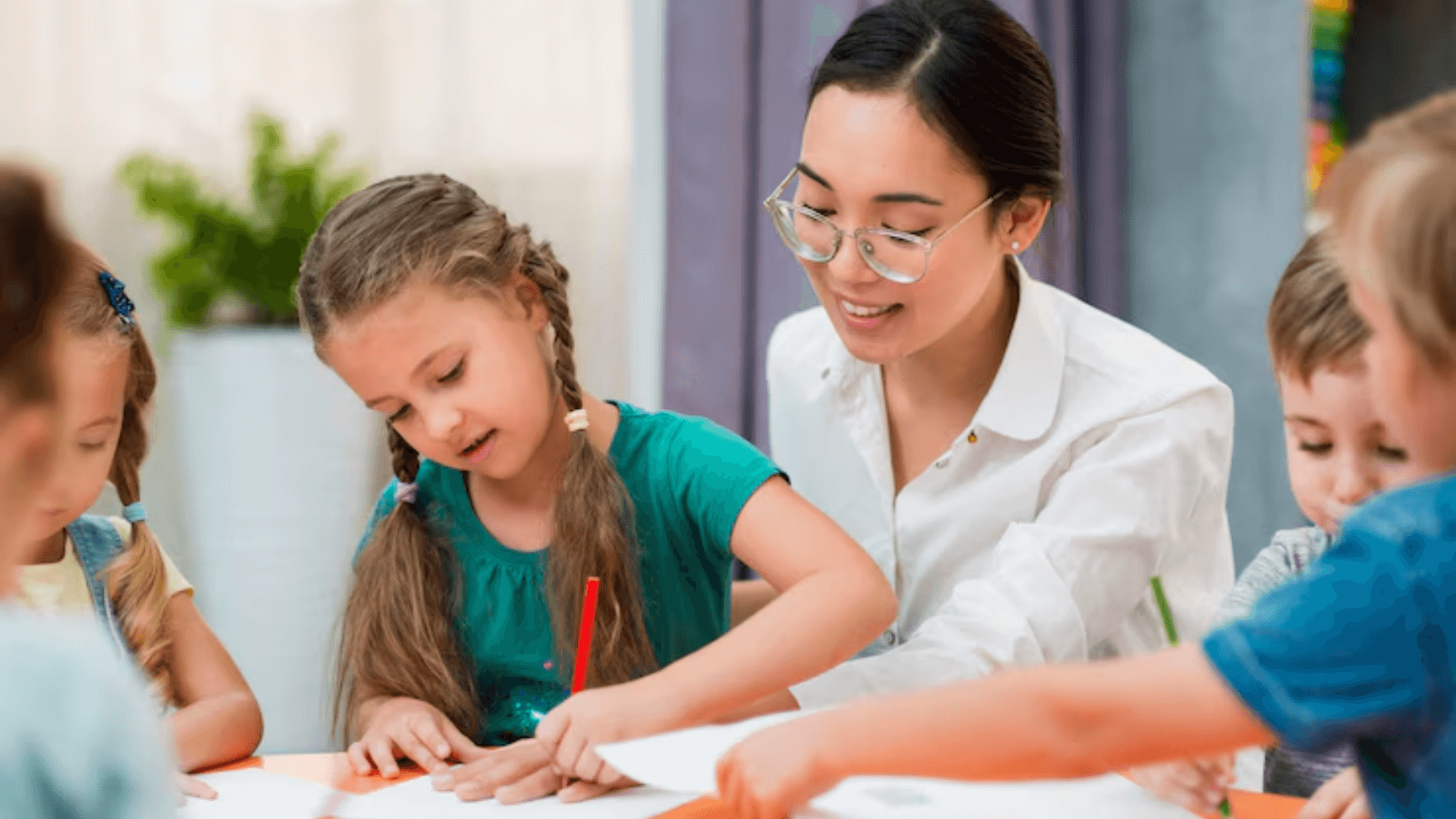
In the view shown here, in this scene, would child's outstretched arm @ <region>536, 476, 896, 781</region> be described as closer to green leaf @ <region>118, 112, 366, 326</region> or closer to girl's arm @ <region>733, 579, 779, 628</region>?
girl's arm @ <region>733, 579, 779, 628</region>

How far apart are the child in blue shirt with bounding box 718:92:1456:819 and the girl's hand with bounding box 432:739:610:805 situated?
1.24 feet

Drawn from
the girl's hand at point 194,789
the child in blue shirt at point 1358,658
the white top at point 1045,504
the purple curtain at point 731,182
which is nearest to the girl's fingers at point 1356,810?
the child in blue shirt at point 1358,658

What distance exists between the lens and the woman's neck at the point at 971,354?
143 cm

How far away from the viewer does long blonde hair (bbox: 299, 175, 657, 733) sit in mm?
1157

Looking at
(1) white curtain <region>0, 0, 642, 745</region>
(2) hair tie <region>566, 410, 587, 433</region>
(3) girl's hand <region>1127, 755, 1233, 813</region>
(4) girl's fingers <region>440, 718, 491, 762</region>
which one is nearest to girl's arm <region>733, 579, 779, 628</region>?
(2) hair tie <region>566, 410, 587, 433</region>

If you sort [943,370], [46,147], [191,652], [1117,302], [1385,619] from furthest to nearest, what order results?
[1117,302] → [46,147] → [943,370] → [191,652] → [1385,619]

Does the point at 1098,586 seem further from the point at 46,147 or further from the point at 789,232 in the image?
the point at 46,147

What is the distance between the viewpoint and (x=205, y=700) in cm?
111

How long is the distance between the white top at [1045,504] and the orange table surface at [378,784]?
0.29 m

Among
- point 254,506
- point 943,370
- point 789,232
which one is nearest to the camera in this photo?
point 789,232

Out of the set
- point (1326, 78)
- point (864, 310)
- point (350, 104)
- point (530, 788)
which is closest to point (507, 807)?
point (530, 788)

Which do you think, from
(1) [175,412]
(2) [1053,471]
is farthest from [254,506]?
(2) [1053,471]

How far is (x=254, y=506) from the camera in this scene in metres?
2.02

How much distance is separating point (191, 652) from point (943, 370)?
2.57 ft
